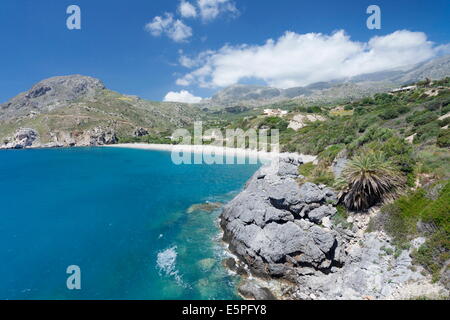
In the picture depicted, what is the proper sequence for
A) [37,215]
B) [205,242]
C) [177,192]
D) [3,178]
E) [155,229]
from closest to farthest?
[205,242], [155,229], [37,215], [177,192], [3,178]

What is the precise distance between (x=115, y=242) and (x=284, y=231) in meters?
14.9

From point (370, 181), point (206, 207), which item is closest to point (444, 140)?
point (370, 181)

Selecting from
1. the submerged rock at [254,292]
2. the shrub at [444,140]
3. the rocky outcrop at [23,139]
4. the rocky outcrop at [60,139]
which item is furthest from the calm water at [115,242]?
the rocky outcrop at [23,139]

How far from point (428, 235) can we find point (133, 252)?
66.1 ft

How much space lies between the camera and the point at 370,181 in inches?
643

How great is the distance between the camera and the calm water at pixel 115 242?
14531 mm

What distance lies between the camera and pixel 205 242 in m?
20.0

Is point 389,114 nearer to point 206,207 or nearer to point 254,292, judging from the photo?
point 206,207

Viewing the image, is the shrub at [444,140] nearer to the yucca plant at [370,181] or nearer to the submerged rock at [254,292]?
the yucca plant at [370,181]

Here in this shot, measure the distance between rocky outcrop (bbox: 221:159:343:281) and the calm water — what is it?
6.88ft

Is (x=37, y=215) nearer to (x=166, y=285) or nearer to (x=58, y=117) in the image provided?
(x=166, y=285)

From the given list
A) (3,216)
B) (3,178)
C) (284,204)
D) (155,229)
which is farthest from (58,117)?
(284,204)

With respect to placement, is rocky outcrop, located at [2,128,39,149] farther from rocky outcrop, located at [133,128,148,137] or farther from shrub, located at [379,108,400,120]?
shrub, located at [379,108,400,120]

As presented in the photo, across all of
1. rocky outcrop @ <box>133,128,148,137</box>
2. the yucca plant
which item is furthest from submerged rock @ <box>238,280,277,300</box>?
rocky outcrop @ <box>133,128,148,137</box>
